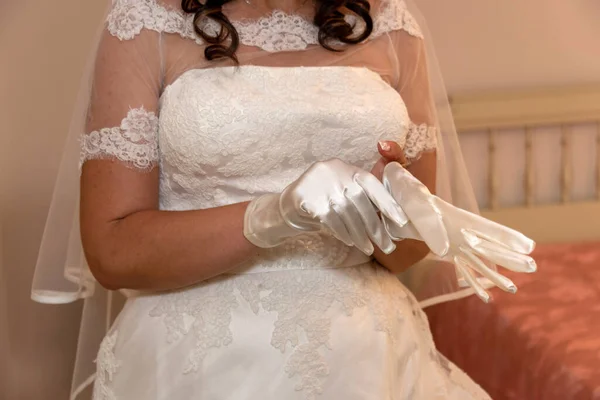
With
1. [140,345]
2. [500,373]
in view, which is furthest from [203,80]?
[500,373]

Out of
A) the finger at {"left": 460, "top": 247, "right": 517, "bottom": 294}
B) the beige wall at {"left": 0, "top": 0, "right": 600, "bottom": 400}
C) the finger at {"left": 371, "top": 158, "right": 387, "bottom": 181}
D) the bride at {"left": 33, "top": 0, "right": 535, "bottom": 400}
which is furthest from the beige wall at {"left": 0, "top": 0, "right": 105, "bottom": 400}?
the finger at {"left": 460, "top": 247, "right": 517, "bottom": 294}

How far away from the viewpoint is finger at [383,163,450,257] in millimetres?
814

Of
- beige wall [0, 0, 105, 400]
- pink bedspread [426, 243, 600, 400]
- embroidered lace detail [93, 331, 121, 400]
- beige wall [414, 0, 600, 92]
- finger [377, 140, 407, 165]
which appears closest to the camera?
finger [377, 140, 407, 165]

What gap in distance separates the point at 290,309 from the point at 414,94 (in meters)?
0.40

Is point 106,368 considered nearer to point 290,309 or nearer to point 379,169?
point 290,309

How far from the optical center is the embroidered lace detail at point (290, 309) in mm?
1032

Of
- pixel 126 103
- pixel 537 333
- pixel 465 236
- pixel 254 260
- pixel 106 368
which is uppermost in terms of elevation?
pixel 126 103

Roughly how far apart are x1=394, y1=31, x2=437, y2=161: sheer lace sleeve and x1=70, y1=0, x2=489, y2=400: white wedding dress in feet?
0.26

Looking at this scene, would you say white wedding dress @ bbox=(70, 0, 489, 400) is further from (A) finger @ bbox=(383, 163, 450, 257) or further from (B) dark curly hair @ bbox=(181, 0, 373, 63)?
(A) finger @ bbox=(383, 163, 450, 257)

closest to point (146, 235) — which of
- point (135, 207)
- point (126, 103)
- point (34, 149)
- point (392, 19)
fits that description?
point (135, 207)

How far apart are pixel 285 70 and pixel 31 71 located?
2.62 ft

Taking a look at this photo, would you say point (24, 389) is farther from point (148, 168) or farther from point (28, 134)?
point (148, 168)

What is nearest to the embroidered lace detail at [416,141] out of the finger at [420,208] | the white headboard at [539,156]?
the finger at [420,208]

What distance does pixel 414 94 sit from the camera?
125 cm
